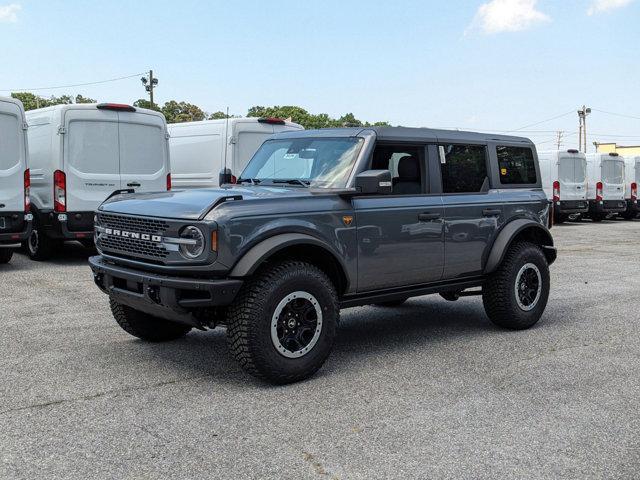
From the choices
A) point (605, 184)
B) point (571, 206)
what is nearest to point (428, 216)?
point (571, 206)

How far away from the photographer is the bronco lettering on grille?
4933 millimetres

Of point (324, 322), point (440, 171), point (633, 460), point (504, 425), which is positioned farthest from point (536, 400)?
point (440, 171)

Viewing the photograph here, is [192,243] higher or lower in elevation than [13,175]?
lower

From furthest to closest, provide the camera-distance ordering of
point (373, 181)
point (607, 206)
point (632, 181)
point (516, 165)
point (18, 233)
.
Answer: point (632, 181) < point (607, 206) < point (18, 233) < point (516, 165) < point (373, 181)

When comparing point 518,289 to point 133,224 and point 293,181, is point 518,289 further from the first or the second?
point 133,224

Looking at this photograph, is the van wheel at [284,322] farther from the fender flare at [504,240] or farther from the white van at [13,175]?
the white van at [13,175]

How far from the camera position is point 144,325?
605cm

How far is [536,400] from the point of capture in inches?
184

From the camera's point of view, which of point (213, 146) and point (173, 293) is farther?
point (213, 146)

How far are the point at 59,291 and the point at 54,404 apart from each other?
15.9 feet

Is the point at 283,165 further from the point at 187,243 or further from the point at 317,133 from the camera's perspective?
the point at 187,243

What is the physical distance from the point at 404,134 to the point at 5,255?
26.9 ft

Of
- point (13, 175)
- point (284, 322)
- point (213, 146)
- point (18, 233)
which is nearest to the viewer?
point (284, 322)

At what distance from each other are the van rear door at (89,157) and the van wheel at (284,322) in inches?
295
